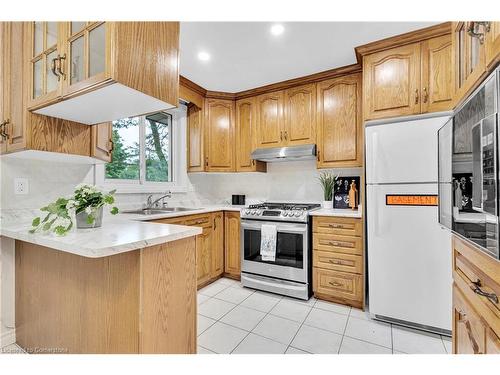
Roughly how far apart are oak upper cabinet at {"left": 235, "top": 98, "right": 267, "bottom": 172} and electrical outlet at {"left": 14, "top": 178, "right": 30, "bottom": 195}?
82.1 inches

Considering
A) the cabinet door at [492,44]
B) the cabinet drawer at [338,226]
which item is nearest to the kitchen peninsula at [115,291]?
the cabinet door at [492,44]

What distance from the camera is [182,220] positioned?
2.34m

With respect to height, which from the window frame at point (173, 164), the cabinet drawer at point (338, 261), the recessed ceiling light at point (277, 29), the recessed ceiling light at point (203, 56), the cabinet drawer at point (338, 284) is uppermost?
the recessed ceiling light at point (203, 56)

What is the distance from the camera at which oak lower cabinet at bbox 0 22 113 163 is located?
1374mm

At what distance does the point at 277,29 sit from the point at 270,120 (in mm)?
1202

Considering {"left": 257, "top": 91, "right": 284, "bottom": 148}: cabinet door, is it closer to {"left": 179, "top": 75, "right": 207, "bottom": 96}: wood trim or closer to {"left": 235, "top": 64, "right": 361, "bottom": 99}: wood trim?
{"left": 235, "top": 64, "right": 361, "bottom": 99}: wood trim

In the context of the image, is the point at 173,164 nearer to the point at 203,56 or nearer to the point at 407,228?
the point at 203,56

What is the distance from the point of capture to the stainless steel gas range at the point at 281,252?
94.3 inches

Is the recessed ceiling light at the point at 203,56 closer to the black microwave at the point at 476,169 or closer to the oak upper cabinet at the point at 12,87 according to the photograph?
the oak upper cabinet at the point at 12,87

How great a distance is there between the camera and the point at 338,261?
2287 millimetres

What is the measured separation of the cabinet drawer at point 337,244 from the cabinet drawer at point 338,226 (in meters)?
0.05

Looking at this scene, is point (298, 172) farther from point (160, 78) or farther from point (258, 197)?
point (160, 78)

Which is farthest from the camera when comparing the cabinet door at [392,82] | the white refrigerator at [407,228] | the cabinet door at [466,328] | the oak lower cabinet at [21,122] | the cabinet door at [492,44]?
the cabinet door at [392,82]

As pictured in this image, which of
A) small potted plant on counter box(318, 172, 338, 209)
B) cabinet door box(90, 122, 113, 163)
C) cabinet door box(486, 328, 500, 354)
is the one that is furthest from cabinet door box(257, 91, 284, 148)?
cabinet door box(486, 328, 500, 354)
